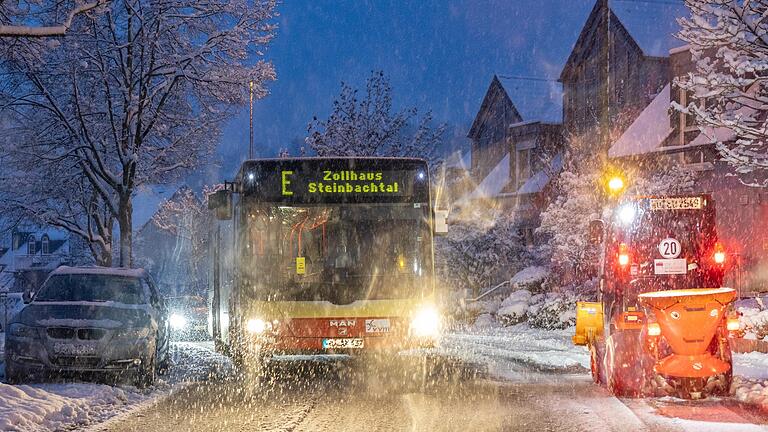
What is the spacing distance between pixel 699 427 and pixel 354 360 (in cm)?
990

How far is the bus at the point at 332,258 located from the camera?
13922 millimetres

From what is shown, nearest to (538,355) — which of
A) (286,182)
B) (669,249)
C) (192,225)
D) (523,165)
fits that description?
(286,182)

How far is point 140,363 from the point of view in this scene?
43.5 ft

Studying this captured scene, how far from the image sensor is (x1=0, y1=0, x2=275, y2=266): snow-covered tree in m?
26.8

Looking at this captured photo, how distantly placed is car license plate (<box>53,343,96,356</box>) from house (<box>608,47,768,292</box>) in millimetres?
17932

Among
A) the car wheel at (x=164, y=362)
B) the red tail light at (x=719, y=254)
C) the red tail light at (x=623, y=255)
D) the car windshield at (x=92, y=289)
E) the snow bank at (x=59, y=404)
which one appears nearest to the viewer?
the snow bank at (x=59, y=404)

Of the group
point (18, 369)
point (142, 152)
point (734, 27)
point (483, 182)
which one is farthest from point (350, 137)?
point (18, 369)

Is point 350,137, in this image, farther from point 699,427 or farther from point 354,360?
point 699,427

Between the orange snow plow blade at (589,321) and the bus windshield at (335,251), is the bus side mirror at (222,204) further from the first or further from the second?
the orange snow plow blade at (589,321)

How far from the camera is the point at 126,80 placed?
89.6 feet

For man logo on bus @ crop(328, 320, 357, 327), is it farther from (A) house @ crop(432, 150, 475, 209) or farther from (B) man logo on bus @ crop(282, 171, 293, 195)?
(A) house @ crop(432, 150, 475, 209)

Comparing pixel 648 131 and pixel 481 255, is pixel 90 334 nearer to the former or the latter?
pixel 648 131

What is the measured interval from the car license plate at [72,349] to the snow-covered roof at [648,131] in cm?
2251

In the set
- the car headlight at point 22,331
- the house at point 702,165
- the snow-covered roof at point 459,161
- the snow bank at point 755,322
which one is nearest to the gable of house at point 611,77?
the house at point 702,165
